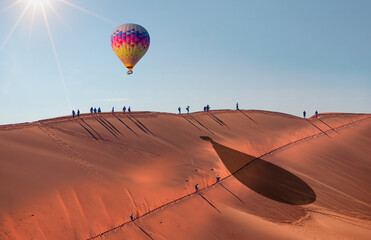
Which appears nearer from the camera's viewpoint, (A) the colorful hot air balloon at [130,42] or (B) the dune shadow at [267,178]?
(B) the dune shadow at [267,178]

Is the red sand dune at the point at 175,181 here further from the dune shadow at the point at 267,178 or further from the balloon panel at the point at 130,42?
the balloon panel at the point at 130,42

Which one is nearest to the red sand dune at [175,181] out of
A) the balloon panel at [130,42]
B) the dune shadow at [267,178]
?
the dune shadow at [267,178]

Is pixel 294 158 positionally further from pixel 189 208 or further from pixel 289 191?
pixel 189 208

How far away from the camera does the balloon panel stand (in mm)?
30250

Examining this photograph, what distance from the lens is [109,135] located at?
90.2ft

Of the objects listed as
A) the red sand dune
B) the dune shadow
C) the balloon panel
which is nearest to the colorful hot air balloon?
the balloon panel

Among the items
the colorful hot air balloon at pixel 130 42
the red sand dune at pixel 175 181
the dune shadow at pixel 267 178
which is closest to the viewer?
the red sand dune at pixel 175 181

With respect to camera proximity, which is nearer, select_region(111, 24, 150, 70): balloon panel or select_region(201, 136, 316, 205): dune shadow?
select_region(201, 136, 316, 205): dune shadow

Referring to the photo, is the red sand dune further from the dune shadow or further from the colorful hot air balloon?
the colorful hot air balloon

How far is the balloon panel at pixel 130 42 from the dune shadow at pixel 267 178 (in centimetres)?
1178

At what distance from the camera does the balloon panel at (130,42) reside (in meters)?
30.2

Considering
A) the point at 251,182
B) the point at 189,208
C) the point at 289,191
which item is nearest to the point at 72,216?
the point at 189,208

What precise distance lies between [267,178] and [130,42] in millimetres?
17115

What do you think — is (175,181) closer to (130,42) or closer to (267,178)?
(267,178)
